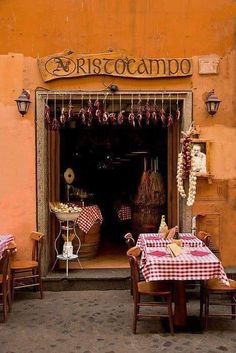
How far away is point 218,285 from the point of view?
5.87 metres

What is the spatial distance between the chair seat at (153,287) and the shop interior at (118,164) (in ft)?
7.72

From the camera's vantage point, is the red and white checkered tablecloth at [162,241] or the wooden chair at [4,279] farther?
the red and white checkered tablecloth at [162,241]

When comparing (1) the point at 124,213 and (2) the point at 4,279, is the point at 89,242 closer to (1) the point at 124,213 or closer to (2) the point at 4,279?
(1) the point at 124,213

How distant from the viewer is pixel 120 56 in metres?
7.45

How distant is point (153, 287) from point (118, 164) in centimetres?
761

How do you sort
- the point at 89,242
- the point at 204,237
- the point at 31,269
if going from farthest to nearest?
the point at 89,242
the point at 31,269
the point at 204,237

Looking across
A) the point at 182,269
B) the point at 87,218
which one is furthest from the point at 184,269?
the point at 87,218

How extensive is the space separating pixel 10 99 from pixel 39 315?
347 cm

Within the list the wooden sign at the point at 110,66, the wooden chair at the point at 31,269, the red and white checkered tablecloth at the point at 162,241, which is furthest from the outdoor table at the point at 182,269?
the wooden sign at the point at 110,66

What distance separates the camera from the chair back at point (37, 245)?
714 cm

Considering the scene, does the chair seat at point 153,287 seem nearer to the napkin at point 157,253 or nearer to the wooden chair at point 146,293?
the wooden chair at point 146,293

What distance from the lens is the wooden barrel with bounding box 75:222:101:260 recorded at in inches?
336

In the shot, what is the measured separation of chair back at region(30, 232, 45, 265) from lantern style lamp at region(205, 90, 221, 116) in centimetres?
340

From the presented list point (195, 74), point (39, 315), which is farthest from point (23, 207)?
point (195, 74)
